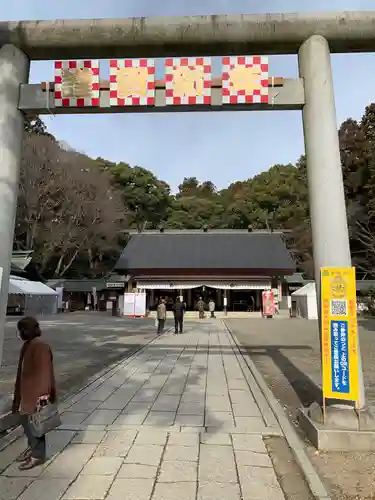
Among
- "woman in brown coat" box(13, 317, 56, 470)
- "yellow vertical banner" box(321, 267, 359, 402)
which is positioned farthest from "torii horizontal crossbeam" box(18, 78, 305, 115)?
"woman in brown coat" box(13, 317, 56, 470)

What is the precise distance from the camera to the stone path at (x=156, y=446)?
3.02 metres

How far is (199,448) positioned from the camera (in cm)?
383

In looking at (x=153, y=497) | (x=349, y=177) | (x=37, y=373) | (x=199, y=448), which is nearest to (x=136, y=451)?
(x=199, y=448)

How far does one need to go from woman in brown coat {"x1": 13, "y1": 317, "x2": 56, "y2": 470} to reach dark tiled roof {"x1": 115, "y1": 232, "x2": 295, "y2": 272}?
26574mm

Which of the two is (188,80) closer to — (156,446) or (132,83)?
(132,83)

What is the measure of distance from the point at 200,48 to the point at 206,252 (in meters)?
27.5

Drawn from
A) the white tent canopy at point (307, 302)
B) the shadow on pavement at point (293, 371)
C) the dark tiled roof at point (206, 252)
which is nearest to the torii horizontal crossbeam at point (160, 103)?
the shadow on pavement at point (293, 371)

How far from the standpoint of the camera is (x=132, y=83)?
5031 millimetres

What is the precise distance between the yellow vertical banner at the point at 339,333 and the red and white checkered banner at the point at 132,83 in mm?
2987

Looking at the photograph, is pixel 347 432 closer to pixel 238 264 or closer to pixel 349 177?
pixel 349 177

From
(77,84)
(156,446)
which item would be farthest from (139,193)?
(156,446)

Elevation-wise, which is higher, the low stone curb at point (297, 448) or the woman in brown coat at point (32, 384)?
the woman in brown coat at point (32, 384)

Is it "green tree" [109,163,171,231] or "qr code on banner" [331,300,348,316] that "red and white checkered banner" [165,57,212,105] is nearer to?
"qr code on banner" [331,300,348,316]

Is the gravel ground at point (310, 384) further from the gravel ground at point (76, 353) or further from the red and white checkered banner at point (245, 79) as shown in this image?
the red and white checkered banner at point (245, 79)
